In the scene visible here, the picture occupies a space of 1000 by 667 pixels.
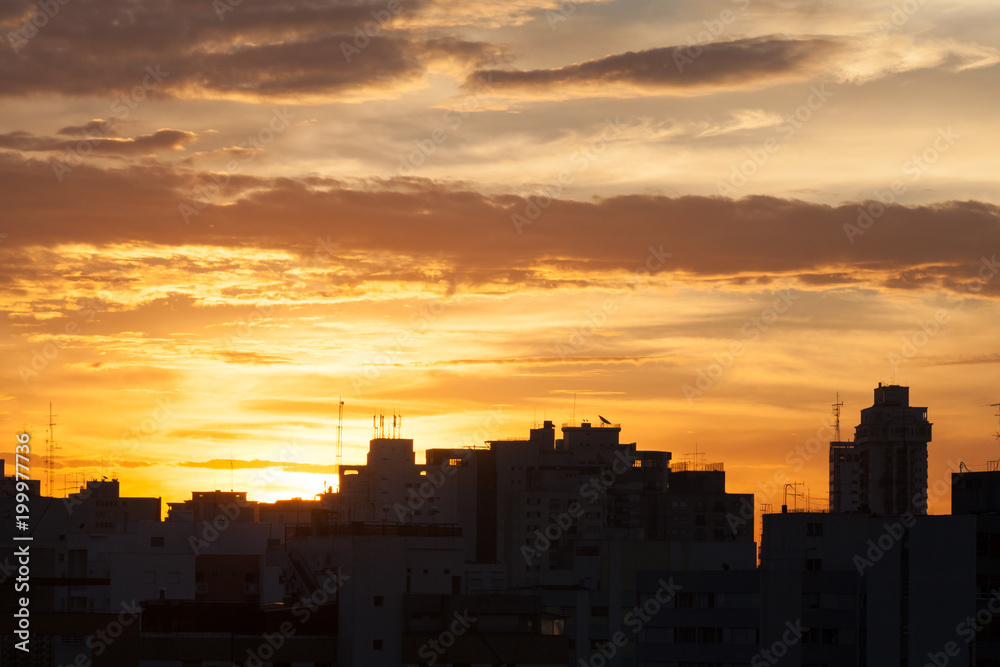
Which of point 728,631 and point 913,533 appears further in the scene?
point 728,631

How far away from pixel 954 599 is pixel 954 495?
9563 mm

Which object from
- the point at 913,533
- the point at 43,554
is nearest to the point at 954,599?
the point at 913,533

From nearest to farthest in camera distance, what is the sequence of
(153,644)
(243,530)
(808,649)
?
(153,644) < (808,649) < (243,530)

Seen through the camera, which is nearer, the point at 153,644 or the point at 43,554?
the point at 153,644

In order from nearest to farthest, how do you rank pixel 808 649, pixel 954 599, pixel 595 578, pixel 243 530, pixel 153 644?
pixel 153 644
pixel 954 599
pixel 808 649
pixel 595 578
pixel 243 530

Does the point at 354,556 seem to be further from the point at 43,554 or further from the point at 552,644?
the point at 43,554

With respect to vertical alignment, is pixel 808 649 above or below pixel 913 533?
below

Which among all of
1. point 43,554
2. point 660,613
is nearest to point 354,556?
point 660,613

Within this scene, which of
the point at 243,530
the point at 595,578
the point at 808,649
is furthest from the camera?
the point at 243,530

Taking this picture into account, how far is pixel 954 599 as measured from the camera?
251 ft

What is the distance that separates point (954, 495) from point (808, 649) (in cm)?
1303

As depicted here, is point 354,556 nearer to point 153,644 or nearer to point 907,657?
point 153,644

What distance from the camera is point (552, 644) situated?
6938 centimetres

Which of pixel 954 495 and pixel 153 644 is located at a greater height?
pixel 954 495
